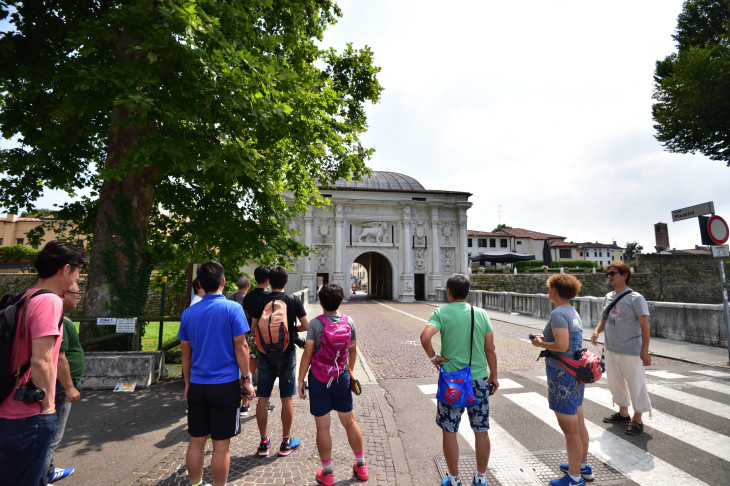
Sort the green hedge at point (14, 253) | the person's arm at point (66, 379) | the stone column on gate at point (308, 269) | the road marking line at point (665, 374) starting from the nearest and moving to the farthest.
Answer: the person's arm at point (66, 379)
the road marking line at point (665, 374)
the stone column on gate at point (308, 269)
the green hedge at point (14, 253)

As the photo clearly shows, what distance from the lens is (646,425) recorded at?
429 centimetres

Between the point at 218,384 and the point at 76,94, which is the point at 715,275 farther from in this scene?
the point at 76,94

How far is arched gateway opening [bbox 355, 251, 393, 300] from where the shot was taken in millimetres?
33594

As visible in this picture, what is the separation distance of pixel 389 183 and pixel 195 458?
32.4 metres

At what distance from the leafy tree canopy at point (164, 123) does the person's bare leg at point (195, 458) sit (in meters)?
3.70

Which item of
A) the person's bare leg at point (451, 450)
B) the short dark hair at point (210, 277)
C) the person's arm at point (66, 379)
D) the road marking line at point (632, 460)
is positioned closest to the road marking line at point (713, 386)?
the road marking line at point (632, 460)

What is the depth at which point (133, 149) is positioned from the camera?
544cm

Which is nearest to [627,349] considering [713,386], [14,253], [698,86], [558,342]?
[558,342]

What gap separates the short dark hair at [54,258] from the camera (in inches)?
88.8

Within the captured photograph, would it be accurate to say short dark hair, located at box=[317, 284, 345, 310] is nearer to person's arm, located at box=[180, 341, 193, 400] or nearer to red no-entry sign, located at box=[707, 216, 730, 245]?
person's arm, located at box=[180, 341, 193, 400]

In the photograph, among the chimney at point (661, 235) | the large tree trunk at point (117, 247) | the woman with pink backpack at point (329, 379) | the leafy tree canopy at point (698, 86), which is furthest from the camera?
the chimney at point (661, 235)

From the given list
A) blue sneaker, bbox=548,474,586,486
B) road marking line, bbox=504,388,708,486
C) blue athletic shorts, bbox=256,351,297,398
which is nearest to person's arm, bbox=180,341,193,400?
blue athletic shorts, bbox=256,351,297,398

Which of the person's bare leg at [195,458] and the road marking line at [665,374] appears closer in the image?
the person's bare leg at [195,458]

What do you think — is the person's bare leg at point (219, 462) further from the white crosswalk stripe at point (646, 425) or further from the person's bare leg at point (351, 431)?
the white crosswalk stripe at point (646, 425)
